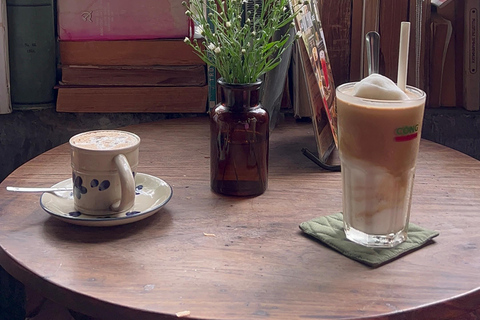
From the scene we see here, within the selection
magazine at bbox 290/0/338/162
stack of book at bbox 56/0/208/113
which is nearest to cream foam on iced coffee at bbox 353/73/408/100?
magazine at bbox 290/0/338/162

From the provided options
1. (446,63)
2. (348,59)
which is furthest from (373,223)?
(446,63)

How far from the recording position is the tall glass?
75cm

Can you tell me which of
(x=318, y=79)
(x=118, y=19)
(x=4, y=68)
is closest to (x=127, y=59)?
(x=118, y=19)

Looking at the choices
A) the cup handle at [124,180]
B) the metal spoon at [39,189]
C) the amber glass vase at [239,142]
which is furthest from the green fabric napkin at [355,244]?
the metal spoon at [39,189]

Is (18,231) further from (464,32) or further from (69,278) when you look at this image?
(464,32)

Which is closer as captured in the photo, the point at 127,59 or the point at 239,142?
the point at 239,142

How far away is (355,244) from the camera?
0.82 meters

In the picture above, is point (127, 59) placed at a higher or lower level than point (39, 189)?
higher

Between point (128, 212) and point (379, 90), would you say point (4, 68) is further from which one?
point (379, 90)

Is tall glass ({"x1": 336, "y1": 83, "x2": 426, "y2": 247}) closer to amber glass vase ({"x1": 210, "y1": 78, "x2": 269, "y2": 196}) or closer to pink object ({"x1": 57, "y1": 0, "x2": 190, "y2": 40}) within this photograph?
amber glass vase ({"x1": 210, "y1": 78, "x2": 269, "y2": 196})

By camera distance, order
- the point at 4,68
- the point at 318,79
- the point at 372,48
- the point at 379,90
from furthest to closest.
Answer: the point at 4,68 → the point at 318,79 → the point at 372,48 → the point at 379,90

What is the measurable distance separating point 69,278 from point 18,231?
18 centimetres

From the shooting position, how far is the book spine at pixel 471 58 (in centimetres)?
148

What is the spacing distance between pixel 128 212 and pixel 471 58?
1050 millimetres
